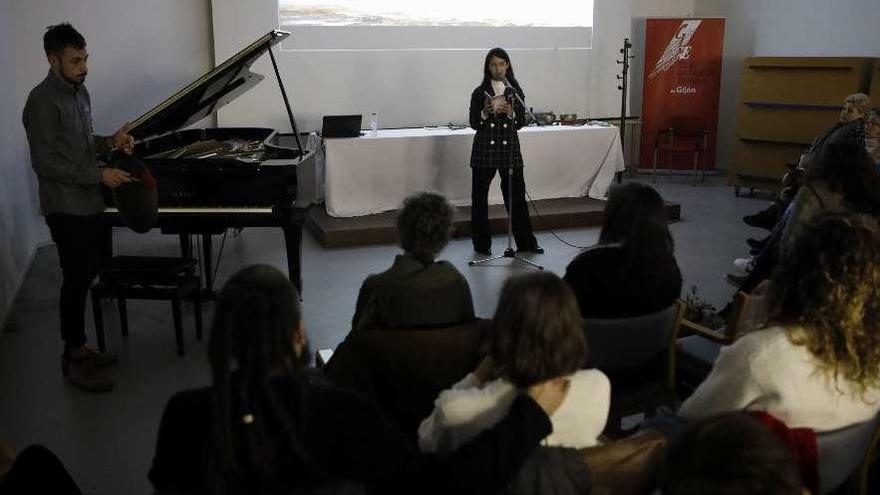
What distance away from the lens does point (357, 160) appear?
648cm

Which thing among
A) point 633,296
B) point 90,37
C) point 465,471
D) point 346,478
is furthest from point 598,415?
point 90,37

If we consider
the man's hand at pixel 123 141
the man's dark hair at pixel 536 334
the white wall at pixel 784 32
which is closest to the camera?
the man's dark hair at pixel 536 334

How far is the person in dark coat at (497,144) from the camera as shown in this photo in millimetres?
5438

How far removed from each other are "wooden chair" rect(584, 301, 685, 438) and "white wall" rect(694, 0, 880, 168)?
19.0ft

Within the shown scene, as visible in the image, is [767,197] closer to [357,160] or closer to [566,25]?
[566,25]

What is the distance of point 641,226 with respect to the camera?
8.70 feet

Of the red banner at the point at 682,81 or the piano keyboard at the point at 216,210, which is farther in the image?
the red banner at the point at 682,81

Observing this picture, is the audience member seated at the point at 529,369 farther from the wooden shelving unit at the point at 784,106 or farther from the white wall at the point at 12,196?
the wooden shelving unit at the point at 784,106

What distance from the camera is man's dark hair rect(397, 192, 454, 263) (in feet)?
8.72

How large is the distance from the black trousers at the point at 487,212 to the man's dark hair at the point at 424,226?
2.90m

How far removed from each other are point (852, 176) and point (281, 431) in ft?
9.52

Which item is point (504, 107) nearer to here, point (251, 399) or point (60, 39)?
point (60, 39)

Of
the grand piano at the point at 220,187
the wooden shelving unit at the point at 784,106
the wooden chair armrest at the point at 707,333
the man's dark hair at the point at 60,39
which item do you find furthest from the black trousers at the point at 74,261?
the wooden shelving unit at the point at 784,106

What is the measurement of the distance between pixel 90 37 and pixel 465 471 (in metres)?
5.78
